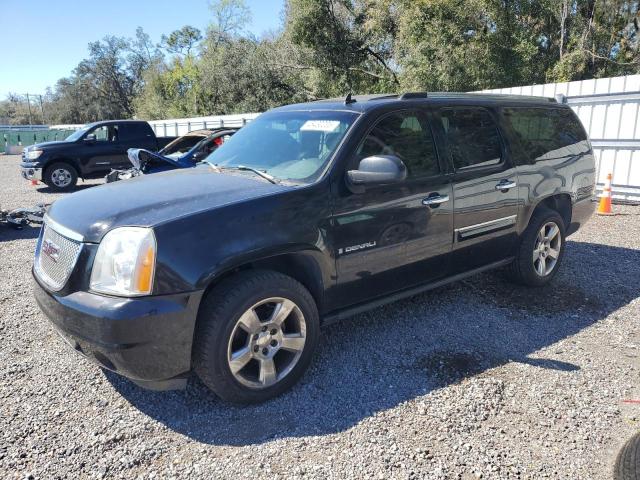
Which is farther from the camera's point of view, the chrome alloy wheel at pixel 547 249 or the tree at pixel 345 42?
the tree at pixel 345 42

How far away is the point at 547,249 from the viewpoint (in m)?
5.02

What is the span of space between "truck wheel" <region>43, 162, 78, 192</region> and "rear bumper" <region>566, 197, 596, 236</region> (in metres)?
12.3

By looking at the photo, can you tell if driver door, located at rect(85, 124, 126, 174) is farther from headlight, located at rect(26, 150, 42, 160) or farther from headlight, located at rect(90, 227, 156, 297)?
headlight, located at rect(90, 227, 156, 297)

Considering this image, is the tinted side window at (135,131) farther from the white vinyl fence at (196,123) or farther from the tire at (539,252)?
the tire at (539,252)

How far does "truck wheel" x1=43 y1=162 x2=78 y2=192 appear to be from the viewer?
1296 centimetres

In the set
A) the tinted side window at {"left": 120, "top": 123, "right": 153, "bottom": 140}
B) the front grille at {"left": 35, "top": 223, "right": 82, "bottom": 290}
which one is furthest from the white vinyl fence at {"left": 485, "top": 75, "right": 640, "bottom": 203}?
the tinted side window at {"left": 120, "top": 123, "right": 153, "bottom": 140}

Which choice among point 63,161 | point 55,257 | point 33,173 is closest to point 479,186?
point 55,257

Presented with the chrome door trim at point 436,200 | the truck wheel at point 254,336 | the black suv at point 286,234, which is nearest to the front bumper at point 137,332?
the black suv at point 286,234

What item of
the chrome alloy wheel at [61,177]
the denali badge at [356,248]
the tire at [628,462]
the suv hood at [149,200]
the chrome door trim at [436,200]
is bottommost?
the tire at [628,462]

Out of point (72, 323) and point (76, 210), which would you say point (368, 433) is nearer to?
point (72, 323)

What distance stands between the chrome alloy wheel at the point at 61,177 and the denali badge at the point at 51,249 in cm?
1113

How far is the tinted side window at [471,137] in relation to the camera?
4102 millimetres

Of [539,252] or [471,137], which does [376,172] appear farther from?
[539,252]

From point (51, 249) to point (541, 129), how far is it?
4.46 m
